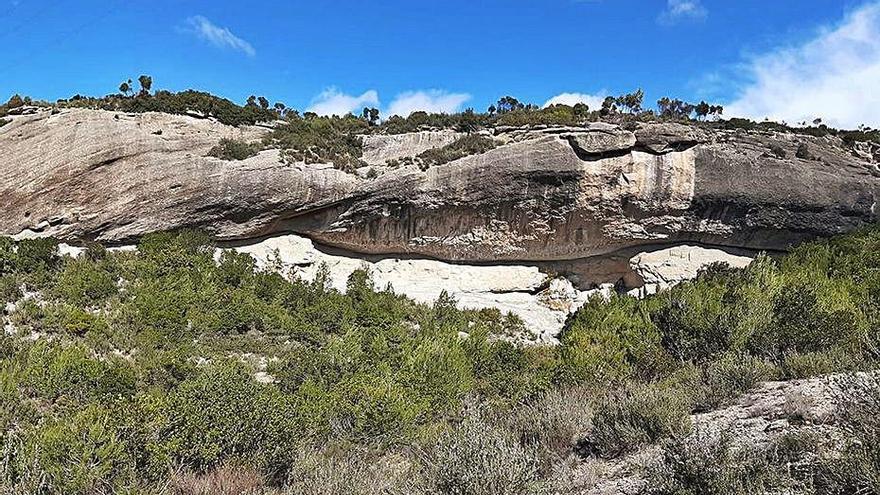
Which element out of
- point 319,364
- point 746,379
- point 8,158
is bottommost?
point 319,364

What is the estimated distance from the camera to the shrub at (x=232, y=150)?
16.2m

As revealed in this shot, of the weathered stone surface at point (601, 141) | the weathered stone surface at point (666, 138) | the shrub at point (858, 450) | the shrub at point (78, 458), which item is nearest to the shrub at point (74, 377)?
the shrub at point (78, 458)

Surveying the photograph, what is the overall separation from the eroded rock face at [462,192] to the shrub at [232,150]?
37cm

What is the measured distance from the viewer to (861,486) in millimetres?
3377

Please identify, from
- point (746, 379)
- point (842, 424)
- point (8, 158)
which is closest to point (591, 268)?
point (746, 379)

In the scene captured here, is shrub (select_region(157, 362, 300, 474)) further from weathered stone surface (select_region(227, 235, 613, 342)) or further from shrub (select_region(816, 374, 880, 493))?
weathered stone surface (select_region(227, 235, 613, 342))

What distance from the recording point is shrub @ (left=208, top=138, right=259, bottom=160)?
53.3 ft

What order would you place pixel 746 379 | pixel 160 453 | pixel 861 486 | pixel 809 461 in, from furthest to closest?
1. pixel 746 379
2. pixel 160 453
3. pixel 809 461
4. pixel 861 486

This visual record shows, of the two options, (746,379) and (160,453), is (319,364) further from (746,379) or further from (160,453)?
(746,379)

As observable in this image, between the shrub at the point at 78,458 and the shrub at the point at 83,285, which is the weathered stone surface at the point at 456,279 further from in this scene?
the shrub at the point at 78,458

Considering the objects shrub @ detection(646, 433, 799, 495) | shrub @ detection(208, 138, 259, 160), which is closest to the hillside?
shrub @ detection(646, 433, 799, 495)

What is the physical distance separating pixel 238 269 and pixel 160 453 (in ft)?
34.4

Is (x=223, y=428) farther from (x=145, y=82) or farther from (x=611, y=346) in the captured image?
(x=145, y=82)

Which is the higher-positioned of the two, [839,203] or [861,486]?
[839,203]
